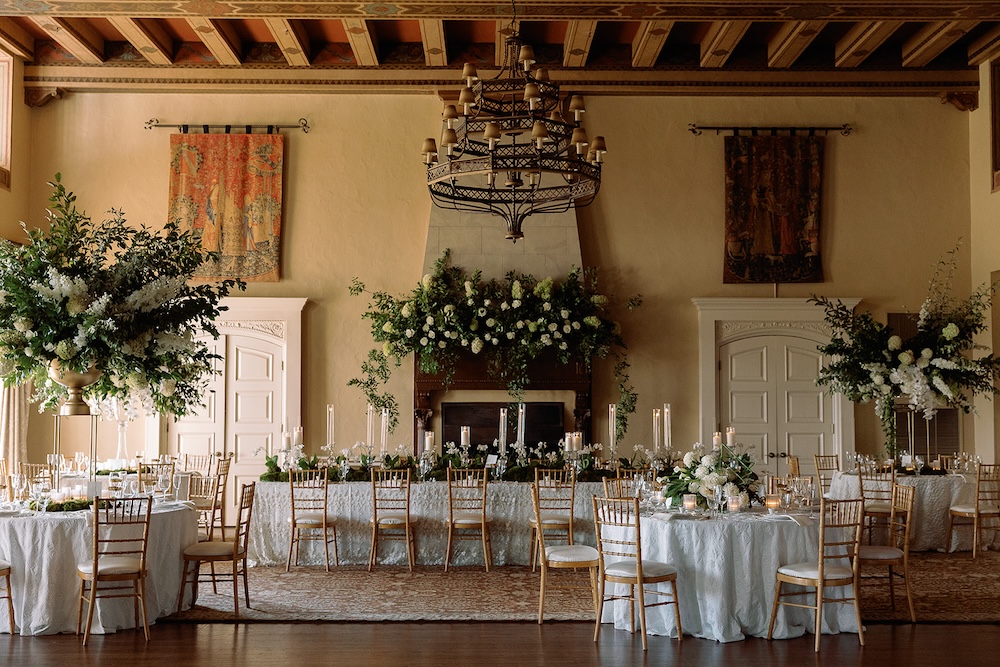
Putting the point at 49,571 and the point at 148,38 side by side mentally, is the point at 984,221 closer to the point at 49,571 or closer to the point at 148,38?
the point at 148,38

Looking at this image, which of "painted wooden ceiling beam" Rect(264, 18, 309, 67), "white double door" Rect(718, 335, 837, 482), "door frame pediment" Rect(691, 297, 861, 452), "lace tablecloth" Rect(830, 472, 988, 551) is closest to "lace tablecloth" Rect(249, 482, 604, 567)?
"door frame pediment" Rect(691, 297, 861, 452)

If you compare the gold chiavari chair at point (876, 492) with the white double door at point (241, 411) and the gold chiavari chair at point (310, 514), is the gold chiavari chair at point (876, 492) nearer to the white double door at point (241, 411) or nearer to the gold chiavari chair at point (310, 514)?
the gold chiavari chair at point (310, 514)

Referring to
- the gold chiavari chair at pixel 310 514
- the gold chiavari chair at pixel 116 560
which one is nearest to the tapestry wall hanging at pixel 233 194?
the gold chiavari chair at pixel 310 514

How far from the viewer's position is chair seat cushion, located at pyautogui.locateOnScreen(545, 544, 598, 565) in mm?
6578

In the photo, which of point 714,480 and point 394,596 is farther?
point 394,596

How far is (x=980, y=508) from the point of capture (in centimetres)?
968

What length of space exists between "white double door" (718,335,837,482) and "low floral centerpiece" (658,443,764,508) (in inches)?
199

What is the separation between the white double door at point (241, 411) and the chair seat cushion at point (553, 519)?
14.4 ft

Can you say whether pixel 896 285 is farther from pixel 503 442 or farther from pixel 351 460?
pixel 351 460

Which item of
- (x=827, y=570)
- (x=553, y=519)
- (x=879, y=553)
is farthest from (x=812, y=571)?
(x=553, y=519)

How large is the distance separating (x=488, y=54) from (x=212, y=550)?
24.0 feet

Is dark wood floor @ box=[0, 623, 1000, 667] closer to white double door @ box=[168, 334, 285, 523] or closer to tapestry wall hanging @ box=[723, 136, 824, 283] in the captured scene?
white double door @ box=[168, 334, 285, 523]

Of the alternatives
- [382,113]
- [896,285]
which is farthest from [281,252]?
[896,285]

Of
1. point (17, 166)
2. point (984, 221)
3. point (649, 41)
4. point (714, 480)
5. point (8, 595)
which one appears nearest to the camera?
point (8, 595)
